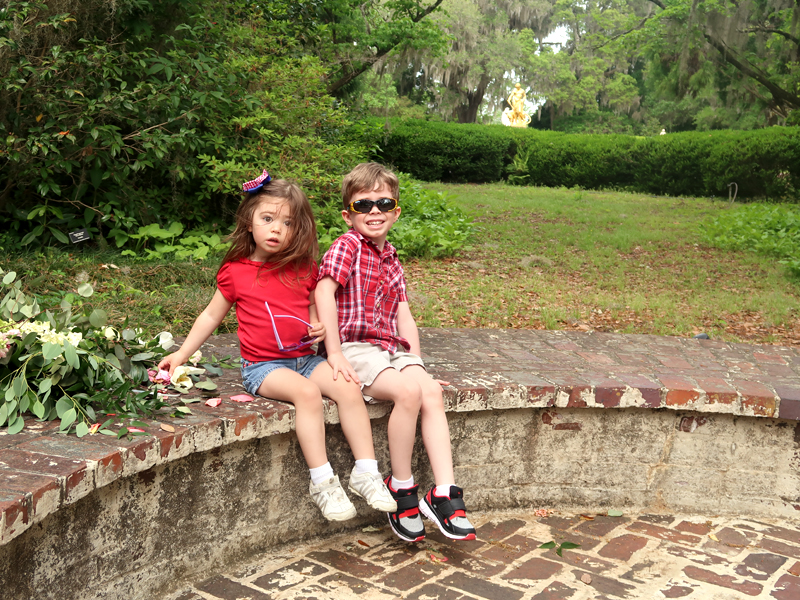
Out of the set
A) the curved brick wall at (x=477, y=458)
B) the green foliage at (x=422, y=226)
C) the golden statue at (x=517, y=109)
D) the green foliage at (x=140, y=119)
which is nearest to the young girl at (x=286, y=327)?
the curved brick wall at (x=477, y=458)

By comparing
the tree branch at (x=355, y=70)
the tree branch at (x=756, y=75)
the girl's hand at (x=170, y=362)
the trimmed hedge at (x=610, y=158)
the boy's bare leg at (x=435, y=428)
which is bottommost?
the boy's bare leg at (x=435, y=428)

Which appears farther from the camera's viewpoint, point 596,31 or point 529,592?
point 596,31

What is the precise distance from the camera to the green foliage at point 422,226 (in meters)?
7.08

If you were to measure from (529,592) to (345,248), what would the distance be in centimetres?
147

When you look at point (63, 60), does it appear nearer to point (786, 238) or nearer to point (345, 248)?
point (345, 248)

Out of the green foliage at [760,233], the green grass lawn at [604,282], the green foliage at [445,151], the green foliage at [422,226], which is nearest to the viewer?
the green grass lawn at [604,282]

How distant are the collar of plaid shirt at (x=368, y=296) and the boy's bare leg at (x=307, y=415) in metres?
0.39

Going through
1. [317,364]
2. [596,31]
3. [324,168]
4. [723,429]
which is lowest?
[723,429]

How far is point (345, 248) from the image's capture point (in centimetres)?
296

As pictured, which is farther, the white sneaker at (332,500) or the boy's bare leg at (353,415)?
the boy's bare leg at (353,415)

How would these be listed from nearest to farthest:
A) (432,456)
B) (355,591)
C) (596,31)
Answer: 1. (355,591)
2. (432,456)
3. (596,31)

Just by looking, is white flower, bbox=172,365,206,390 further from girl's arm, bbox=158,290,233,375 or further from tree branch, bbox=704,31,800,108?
tree branch, bbox=704,31,800,108

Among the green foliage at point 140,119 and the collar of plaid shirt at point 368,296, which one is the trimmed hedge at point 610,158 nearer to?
the green foliage at point 140,119

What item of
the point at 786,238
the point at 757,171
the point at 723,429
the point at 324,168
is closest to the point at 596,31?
the point at 757,171
